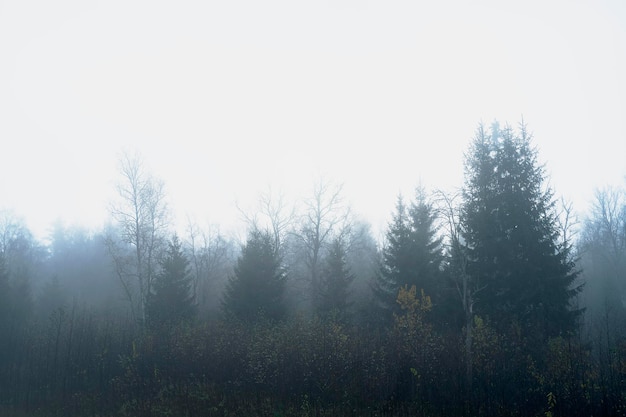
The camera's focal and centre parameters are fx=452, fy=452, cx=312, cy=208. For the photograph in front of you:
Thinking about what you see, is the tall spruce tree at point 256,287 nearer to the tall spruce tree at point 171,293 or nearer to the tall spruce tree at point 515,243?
the tall spruce tree at point 171,293

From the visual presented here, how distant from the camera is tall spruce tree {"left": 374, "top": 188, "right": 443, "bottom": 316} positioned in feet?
88.3

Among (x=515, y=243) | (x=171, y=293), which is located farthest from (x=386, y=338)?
(x=171, y=293)

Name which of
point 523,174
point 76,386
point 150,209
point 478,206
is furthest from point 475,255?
point 150,209

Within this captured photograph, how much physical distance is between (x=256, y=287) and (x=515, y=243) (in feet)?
49.2

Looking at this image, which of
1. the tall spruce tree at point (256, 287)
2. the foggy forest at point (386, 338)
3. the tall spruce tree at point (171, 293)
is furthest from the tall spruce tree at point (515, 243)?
the tall spruce tree at point (171, 293)

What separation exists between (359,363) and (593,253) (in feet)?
136

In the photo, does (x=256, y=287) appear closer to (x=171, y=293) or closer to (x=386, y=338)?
(x=171, y=293)

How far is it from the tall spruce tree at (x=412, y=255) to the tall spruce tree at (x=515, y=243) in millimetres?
3440

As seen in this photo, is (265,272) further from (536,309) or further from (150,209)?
(536,309)

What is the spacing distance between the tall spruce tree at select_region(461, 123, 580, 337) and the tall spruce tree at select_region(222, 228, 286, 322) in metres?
11.7

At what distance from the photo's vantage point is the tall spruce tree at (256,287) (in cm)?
2742

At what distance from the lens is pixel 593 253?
47.0 metres

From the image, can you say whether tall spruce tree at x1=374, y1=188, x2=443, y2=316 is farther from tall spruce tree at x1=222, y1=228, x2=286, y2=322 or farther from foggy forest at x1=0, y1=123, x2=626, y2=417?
tall spruce tree at x1=222, y1=228, x2=286, y2=322

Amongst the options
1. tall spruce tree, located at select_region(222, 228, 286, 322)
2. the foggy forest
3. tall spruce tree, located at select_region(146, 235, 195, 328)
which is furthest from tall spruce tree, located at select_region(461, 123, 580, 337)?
tall spruce tree, located at select_region(146, 235, 195, 328)
